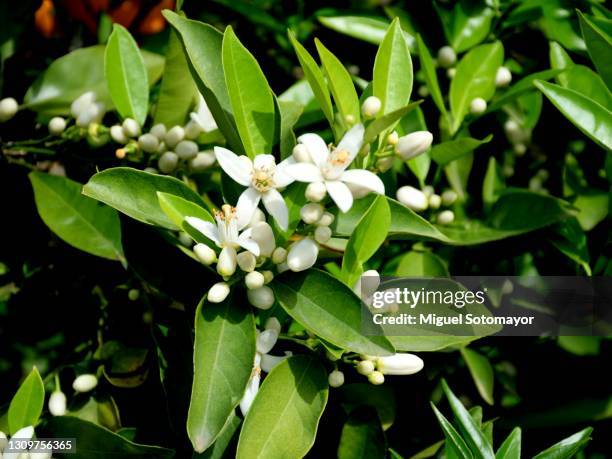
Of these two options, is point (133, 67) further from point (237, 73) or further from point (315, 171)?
point (315, 171)

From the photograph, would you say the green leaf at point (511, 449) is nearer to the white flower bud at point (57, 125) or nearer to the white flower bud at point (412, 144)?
the white flower bud at point (412, 144)

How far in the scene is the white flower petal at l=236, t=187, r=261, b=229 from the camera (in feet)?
3.69

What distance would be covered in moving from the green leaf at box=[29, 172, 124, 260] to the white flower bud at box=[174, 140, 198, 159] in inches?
7.3

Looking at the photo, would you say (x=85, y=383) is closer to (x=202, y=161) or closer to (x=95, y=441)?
(x=95, y=441)

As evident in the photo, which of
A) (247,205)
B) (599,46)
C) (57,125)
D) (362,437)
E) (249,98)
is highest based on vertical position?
(599,46)

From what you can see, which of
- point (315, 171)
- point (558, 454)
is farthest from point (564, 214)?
point (315, 171)

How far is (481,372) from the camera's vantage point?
60.9 inches

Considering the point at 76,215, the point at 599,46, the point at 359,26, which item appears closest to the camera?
the point at 599,46

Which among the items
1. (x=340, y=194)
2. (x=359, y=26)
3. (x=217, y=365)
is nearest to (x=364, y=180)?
(x=340, y=194)

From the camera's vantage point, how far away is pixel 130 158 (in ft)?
4.84

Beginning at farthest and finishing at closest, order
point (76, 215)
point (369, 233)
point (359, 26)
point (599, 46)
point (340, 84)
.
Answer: point (359, 26) < point (76, 215) < point (599, 46) < point (340, 84) < point (369, 233)

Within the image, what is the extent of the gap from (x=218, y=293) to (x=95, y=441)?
409 millimetres

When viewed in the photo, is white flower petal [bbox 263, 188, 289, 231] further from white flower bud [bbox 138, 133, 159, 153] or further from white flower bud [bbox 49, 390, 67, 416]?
white flower bud [bbox 49, 390, 67, 416]

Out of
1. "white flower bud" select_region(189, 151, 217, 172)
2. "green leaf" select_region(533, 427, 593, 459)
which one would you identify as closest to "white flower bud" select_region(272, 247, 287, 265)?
"white flower bud" select_region(189, 151, 217, 172)
